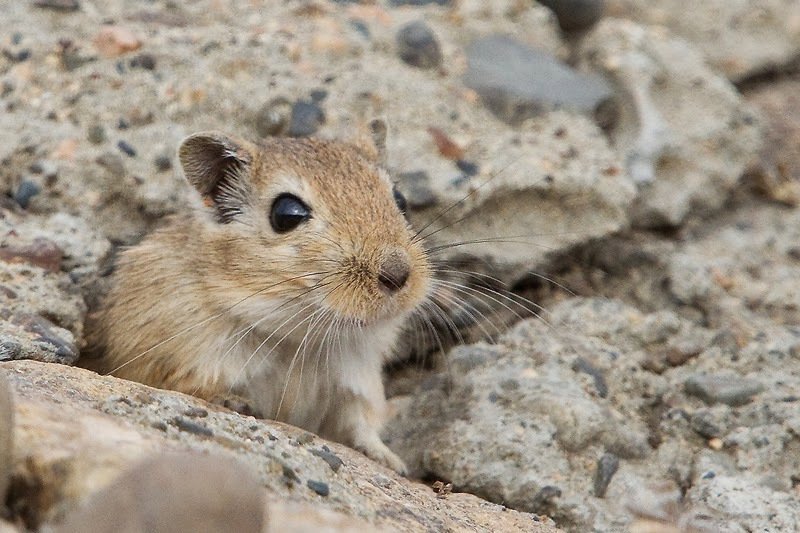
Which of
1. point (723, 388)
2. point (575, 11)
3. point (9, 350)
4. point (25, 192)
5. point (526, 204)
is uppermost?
point (575, 11)

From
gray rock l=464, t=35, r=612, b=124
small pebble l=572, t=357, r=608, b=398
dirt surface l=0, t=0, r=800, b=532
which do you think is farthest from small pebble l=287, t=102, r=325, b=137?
small pebble l=572, t=357, r=608, b=398

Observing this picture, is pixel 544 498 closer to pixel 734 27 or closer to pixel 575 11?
pixel 575 11

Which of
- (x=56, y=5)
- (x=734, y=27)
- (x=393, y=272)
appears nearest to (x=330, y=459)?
(x=393, y=272)

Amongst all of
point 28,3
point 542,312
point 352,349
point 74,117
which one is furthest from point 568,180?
point 28,3

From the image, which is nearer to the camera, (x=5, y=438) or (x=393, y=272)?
(x=5, y=438)

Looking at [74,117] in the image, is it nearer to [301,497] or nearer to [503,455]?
[503,455]

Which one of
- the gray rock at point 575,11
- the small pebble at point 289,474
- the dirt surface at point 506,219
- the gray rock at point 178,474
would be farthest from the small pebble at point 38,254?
the gray rock at point 575,11

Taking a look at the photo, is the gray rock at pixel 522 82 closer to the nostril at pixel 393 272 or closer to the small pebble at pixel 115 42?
the small pebble at pixel 115 42

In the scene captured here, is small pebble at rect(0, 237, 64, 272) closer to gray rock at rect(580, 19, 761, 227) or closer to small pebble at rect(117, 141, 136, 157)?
small pebble at rect(117, 141, 136, 157)
